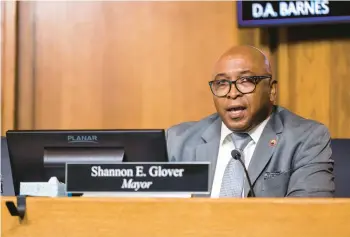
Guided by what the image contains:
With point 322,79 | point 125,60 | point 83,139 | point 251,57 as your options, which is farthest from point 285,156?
point 125,60

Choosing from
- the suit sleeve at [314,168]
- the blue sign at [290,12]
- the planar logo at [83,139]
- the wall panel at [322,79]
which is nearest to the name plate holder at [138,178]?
the planar logo at [83,139]

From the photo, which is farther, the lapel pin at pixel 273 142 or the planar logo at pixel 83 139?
the lapel pin at pixel 273 142

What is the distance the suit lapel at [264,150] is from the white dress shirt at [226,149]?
34mm

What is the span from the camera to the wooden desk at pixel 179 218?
0.93m

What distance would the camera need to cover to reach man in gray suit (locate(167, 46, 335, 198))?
64.7 inches

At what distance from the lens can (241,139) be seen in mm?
1811

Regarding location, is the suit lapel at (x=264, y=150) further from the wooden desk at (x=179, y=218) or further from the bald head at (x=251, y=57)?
the wooden desk at (x=179, y=218)

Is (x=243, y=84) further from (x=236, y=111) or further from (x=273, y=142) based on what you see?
(x=273, y=142)

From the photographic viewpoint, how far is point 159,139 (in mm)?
1281

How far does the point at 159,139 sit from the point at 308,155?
0.58 m

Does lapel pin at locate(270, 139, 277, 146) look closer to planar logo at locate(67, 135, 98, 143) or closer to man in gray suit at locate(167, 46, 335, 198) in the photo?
man in gray suit at locate(167, 46, 335, 198)

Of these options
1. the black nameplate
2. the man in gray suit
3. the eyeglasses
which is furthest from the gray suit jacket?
the black nameplate

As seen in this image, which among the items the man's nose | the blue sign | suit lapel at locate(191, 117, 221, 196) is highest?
the blue sign

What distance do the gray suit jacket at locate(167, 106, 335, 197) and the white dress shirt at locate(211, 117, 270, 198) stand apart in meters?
0.02
